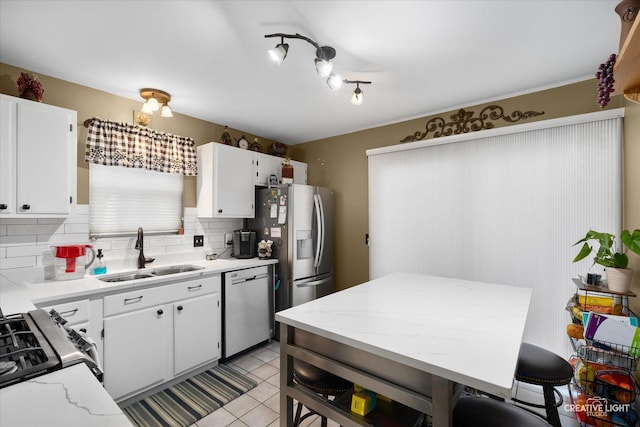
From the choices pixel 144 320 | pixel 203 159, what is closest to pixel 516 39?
→ pixel 203 159

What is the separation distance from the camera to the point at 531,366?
150cm

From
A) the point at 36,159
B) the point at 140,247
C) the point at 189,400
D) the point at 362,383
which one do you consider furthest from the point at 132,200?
the point at 362,383

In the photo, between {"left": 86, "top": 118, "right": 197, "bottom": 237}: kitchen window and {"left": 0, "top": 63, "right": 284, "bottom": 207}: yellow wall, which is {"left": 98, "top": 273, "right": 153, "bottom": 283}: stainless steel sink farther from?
{"left": 0, "top": 63, "right": 284, "bottom": 207}: yellow wall

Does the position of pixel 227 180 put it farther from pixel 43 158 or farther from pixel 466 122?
pixel 466 122

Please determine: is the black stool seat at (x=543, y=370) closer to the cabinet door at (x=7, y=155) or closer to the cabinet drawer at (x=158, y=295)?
the cabinet drawer at (x=158, y=295)

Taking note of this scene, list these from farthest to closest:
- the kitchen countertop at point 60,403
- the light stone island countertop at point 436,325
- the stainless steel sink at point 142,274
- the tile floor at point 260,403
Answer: the stainless steel sink at point 142,274 < the tile floor at point 260,403 < the light stone island countertop at point 436,325 < the kitchen countertop at point 60,403

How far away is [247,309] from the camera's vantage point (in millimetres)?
2996

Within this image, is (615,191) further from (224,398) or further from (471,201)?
(224,398)

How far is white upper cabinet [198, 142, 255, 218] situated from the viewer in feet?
10.2

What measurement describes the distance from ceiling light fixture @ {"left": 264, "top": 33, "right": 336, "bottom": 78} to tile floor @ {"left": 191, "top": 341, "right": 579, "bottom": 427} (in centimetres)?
234

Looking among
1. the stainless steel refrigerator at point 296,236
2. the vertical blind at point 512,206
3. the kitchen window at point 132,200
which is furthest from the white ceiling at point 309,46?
the stainless steel refrigerator at point 296,236

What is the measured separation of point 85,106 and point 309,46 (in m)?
2.01

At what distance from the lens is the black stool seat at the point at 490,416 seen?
3.50 feet

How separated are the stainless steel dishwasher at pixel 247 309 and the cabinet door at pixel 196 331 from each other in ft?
0.35
